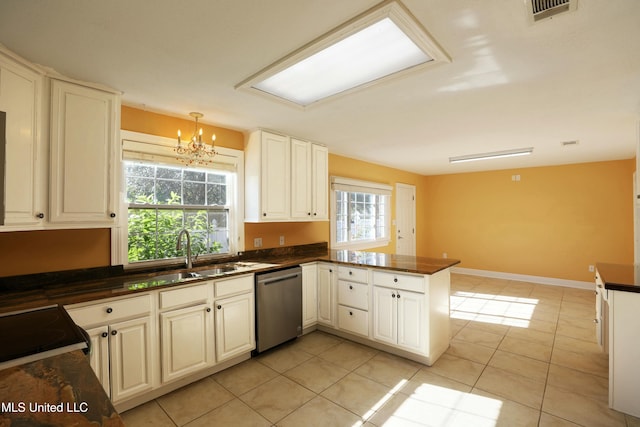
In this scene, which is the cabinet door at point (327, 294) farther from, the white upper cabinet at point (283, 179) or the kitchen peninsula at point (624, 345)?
the kitchen peninsula at point (624, 345)

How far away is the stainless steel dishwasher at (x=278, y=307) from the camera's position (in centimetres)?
298

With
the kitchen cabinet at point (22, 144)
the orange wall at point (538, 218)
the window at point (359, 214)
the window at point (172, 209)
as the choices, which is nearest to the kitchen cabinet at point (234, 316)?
the window at point (172, 209)

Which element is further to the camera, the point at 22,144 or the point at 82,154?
the point at 82,154

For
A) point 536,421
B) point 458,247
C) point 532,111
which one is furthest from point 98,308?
point 458,247

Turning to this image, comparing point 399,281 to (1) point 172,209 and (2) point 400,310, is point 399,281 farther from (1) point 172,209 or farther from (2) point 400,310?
A: (1) point 172,209

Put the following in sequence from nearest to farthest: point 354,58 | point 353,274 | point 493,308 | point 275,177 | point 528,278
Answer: point 354,58 → point 353,274 → point 275,177 → point 493,308 → point 528,278

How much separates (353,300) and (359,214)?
7.18 ft

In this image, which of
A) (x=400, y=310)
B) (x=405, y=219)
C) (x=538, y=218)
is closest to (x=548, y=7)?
(x=400, y=310)

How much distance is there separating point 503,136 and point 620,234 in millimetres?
3442

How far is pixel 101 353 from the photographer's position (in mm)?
2016

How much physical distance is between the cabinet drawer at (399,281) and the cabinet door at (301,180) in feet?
3.91

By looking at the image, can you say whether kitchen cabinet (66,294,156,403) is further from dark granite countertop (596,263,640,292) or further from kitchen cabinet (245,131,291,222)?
dark granite countertop (596,263,640,292)

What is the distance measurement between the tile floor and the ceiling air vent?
2.47 meters

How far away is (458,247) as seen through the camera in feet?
22.5
